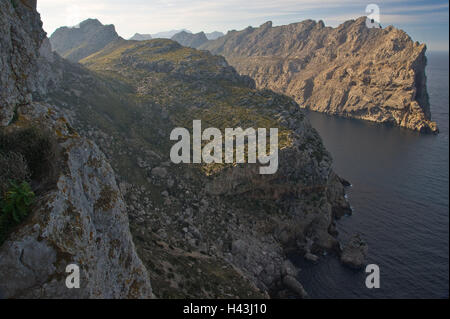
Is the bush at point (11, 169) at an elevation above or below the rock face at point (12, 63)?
below

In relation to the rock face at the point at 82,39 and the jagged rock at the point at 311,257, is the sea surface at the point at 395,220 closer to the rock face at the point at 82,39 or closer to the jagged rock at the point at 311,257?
the jagged rock at the point at 311,257

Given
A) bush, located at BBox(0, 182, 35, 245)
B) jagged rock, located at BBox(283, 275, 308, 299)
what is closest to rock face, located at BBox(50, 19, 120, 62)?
jagged rock, located at BBox(283, 275, 308, 299)

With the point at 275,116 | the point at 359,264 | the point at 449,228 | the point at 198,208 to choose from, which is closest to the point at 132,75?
the point at 275,116

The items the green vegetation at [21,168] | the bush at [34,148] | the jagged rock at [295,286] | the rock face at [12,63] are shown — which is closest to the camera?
the green vegetation at [21,168]

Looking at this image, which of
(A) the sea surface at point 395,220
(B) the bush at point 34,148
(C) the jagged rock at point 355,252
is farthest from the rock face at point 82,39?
(B) the bush at point 34,148

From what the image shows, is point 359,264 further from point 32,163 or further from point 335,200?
point 32,163

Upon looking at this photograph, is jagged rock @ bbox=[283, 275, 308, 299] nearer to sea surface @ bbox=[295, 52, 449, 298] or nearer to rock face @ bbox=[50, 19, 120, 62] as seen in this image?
sea surface @ bbox=[295, 52, 449, 298]
